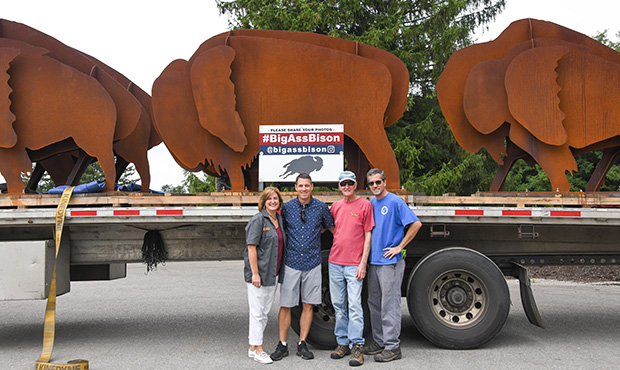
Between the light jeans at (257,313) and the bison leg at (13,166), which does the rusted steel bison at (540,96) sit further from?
the bison leg at (13,166)

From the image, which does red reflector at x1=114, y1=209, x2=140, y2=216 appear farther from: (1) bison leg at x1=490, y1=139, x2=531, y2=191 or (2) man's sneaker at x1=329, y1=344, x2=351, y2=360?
(1) bison leg at x1=490, y1=139, x2=531, y2=191

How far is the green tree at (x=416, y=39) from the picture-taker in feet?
42.1

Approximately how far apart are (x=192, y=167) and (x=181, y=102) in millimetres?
802

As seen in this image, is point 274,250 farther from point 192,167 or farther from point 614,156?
point 614,156

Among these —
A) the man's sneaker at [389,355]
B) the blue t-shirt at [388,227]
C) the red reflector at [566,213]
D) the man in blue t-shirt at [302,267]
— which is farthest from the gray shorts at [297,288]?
the red reflector at [566,213]

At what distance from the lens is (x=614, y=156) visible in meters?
6.96

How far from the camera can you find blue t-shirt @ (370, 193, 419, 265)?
512 centimetres

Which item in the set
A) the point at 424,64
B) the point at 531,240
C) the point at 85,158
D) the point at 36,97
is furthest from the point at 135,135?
the point at 424,64

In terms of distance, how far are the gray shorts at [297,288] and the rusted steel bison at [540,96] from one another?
297cm

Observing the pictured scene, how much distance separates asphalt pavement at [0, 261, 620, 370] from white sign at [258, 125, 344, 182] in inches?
71.7

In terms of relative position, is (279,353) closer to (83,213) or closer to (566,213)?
(83,213)

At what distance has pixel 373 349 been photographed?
518 cm


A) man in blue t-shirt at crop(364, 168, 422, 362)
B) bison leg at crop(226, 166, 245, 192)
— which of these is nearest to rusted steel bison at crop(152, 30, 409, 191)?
bison leg at crop(226, 166, 245, 192)

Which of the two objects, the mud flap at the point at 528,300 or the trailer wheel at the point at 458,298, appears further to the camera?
the mud flap at the point at 528,300
